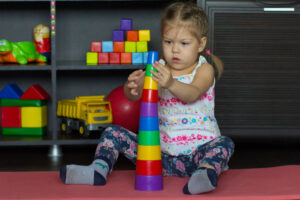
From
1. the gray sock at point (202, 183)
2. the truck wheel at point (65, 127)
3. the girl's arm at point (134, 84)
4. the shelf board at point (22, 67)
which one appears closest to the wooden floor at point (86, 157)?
the truck wheel at point (65, 127)

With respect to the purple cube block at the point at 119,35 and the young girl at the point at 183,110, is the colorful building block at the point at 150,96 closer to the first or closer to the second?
the young girl at the point at 183,110

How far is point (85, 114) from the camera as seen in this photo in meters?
2.25

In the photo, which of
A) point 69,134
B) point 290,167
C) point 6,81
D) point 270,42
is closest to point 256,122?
point 270,42

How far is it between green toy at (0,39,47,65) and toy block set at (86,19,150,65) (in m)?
0.31

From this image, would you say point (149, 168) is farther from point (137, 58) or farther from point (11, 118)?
point (11, 118)

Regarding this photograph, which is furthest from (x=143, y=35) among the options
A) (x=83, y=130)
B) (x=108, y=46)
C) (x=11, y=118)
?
(x=11, y=118)

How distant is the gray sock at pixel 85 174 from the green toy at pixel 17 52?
1.12 m

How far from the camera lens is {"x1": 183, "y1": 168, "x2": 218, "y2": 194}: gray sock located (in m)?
1.18

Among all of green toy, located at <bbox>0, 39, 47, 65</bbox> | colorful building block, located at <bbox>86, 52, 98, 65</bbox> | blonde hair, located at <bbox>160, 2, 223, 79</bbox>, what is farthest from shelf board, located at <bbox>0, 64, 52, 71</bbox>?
blonde hair, located at <bbox>160, 2, 223, 79</bbox>

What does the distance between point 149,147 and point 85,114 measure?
1035mm

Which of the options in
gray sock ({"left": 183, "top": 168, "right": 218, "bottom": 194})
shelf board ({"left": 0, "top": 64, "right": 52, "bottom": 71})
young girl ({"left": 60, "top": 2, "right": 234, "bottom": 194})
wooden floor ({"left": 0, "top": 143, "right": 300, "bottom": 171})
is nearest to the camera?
gray sock ({"left": 183, "top": 168, "right": 218, "bottom": 194})

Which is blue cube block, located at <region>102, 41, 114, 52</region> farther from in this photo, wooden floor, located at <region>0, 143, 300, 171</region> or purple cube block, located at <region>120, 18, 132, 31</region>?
wooden floor, located at <region>0, 143, 300, 171</region>

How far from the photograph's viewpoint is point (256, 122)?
2.32 meters

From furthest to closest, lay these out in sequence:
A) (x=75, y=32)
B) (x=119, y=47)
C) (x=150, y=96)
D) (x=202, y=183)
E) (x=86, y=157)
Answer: (x=75, y=32) < (x=119, y=47) < (x=86, y=157) < (x=150, y=96) < (x=202, y=183)
